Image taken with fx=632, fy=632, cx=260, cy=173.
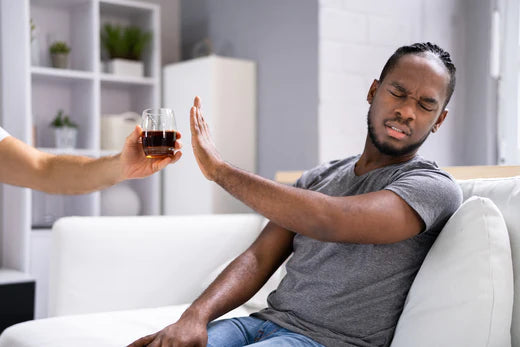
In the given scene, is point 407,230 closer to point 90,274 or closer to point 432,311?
point 432,311

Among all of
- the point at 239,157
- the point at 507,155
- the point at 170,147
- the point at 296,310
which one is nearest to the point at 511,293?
the point at 296,310

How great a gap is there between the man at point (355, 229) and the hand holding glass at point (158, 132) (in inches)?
4.4

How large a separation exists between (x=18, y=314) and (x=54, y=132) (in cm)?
111

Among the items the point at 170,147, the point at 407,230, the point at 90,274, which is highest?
the point at 170,147

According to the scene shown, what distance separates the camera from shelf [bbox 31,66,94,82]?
11.5 feet

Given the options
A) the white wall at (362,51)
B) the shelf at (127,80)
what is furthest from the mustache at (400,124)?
the shelf at (127,80)

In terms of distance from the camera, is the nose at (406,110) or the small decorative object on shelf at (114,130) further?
the small decorative object on shelf at (114,130)

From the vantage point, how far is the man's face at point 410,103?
147 cm

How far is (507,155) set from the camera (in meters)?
3.11

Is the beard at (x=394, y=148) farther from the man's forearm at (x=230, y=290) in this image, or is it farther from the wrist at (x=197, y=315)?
the wrist at (x=197, y=315)

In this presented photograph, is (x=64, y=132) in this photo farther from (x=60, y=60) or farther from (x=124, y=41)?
(x=124, y=41)

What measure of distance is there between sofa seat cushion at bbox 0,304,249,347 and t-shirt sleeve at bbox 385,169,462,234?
780 millimetres

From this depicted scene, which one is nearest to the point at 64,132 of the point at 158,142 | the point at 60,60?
the point at 60,60

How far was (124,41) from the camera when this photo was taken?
3842mm
